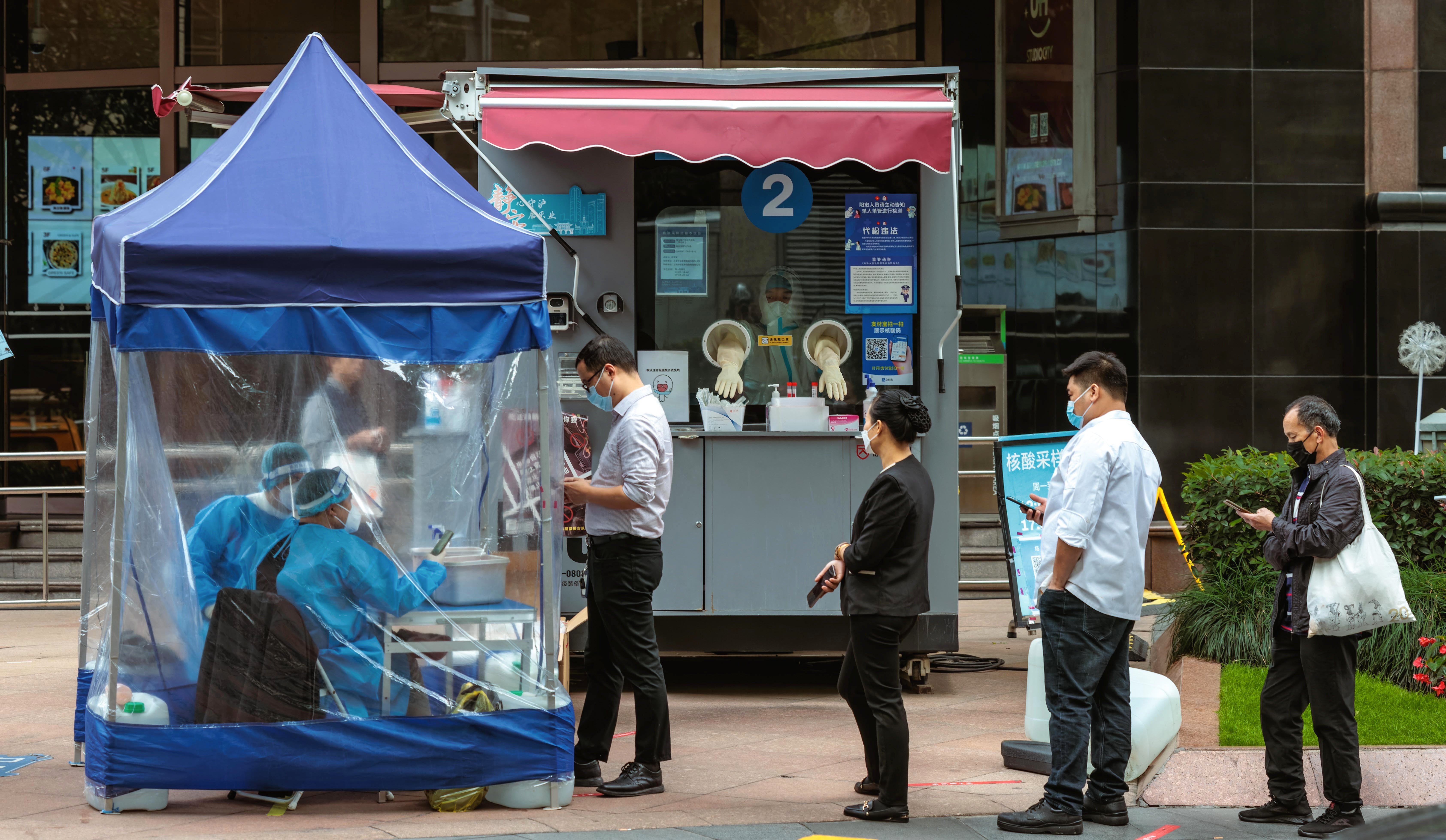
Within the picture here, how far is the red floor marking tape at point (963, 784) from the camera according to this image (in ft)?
20.1

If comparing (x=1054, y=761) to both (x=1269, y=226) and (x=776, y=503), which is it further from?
(x=1269, y=226)

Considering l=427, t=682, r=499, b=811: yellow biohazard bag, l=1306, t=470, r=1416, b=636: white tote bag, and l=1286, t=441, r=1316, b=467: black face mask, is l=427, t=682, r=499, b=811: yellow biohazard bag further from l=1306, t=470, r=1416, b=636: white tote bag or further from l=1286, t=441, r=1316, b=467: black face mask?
l=1286, t=441, r=1316, b=467: black face mask

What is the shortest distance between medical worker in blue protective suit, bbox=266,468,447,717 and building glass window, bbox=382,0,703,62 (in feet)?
25.8

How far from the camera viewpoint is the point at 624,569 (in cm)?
592

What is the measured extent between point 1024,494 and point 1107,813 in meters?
2.90

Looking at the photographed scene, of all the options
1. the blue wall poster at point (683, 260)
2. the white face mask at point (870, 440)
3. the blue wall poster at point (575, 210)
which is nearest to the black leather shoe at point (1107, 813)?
the white face mask at point (870, 440)

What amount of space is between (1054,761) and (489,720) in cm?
225

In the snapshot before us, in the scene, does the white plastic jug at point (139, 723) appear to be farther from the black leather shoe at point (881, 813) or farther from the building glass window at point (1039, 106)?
the building glass window at point (1039, 106)

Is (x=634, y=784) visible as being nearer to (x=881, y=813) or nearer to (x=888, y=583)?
(x=881, y=813)

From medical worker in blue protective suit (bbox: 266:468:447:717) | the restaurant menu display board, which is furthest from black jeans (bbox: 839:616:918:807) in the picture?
the restaurant menu display board

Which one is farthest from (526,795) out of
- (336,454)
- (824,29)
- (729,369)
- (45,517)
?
(824,29)

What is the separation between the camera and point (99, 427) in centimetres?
596

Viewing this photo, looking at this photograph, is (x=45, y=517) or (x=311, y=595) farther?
(x=45, y=517)

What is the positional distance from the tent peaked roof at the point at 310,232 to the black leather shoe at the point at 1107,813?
3.05 m
